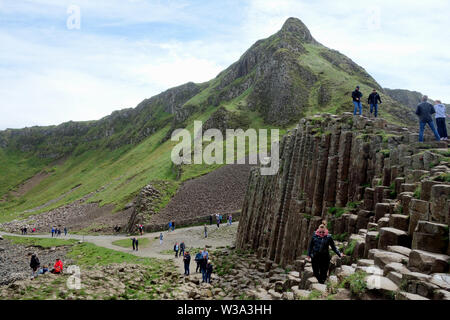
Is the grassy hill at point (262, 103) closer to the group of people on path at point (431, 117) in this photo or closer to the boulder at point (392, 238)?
the group of people on path at point (431, 117)

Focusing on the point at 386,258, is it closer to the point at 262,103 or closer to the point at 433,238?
the point at 433,238

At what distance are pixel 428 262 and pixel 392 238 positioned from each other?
2849 millimetres

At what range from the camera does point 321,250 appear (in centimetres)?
1246

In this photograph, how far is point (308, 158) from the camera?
27500 millimetres

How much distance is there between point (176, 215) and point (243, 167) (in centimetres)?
2028

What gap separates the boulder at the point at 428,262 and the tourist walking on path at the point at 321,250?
119 inches

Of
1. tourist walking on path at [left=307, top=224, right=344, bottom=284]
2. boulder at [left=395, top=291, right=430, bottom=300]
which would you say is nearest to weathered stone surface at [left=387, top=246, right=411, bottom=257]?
tourist walking on path at [left=307, top=224, right=344, bottom=284]

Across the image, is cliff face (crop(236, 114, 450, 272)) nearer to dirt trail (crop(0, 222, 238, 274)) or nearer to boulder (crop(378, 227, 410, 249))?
boulder (crop(378, 227, 410, 249))

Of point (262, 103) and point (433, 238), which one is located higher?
point (262, 103)

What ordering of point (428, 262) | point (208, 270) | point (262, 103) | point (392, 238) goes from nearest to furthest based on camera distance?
point (428, 262) → point (392, 238) → point (208, 270) → point (262, 103)

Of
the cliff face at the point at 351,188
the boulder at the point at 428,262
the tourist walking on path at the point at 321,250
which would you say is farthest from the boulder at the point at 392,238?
the boulder at the point at 428,262

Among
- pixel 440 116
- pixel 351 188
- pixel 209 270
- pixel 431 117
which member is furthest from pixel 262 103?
pixel 431 117
